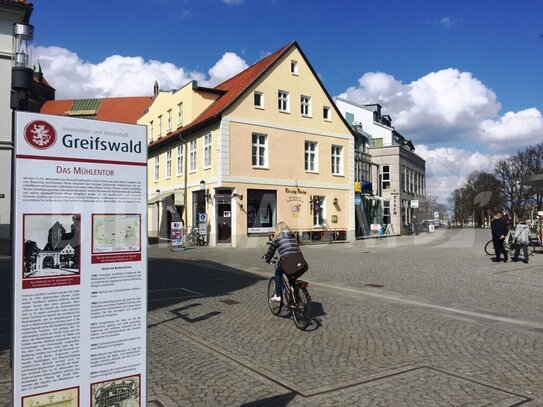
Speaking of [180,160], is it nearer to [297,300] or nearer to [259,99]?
[259,99]

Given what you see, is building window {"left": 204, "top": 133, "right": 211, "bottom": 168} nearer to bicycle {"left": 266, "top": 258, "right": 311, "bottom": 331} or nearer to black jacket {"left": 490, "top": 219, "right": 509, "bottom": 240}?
black jacket {"left": 490, "top": 219, "right": 509, "bottom": 240}

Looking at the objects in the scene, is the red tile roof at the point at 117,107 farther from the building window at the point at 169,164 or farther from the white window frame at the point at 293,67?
the white window frame at the point at 293,67

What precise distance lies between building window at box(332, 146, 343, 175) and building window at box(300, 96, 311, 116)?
11.2 ft

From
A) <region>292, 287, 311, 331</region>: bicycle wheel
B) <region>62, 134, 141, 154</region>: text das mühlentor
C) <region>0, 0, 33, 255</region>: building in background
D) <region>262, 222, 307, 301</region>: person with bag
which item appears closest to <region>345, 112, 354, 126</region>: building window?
<region>0, 0, 33, 255</region>: building in background

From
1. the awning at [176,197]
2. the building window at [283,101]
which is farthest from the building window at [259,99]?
the awning at [176,197]

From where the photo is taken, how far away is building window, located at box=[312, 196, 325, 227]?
33.7 m

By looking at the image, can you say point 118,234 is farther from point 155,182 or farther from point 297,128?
point 155,182

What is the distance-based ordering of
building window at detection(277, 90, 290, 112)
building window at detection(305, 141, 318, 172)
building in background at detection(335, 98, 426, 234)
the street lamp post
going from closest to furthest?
the street lamp post → building window at detection(277, 90, 290, 112) → building window at detection(305, 141, 318, 172) → building in background at detection(335, 98, 426, 234)

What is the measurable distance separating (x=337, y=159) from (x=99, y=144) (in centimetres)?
3332

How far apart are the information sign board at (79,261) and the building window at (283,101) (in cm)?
2936

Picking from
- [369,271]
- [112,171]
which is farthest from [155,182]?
[112,171]

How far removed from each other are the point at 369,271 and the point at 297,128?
715 inches

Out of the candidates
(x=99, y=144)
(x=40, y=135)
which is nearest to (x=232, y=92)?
(x=99, y=144)

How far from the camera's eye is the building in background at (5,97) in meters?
20.4
